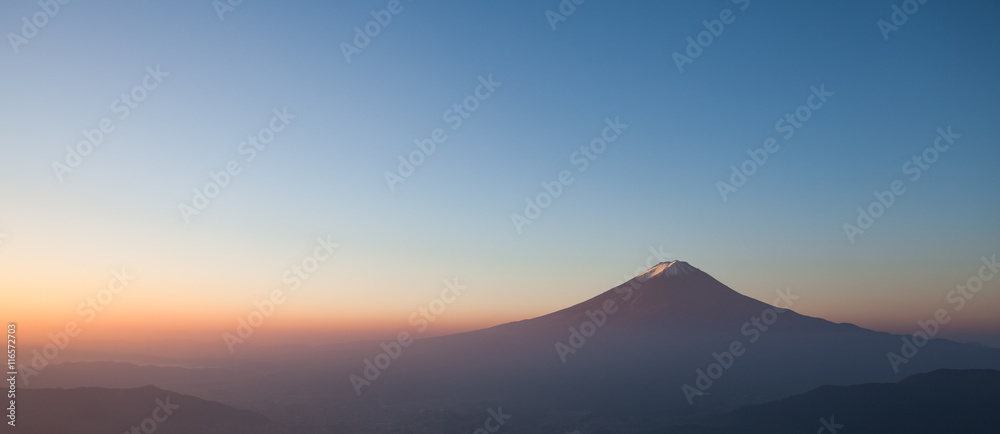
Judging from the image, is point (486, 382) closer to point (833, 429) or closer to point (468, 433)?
point (468, 433)

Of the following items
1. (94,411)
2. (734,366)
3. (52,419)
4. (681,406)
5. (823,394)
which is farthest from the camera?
(734,366)

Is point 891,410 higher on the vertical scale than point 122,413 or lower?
lower

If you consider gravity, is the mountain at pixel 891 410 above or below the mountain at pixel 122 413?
below

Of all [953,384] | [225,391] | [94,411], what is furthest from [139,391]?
[953,384]

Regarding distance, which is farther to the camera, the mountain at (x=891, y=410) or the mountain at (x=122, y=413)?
the mountain at (x=891, y=410)

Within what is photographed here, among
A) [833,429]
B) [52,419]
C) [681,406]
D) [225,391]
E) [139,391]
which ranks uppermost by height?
[225,391]
